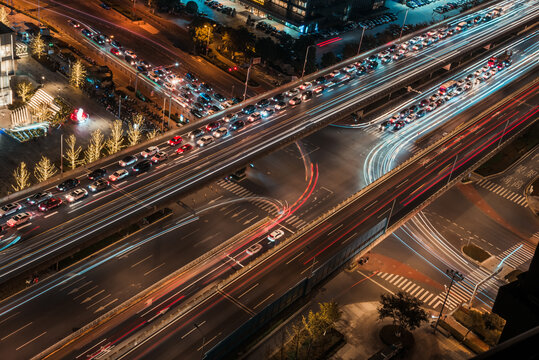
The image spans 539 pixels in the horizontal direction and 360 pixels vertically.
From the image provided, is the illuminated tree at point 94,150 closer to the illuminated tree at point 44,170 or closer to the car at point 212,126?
the illuminated tree at point 44,170

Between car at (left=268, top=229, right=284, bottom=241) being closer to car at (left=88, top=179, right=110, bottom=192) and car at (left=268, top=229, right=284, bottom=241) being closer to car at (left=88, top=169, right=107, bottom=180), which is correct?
car at (left=88, top=179, right=110, bottom=192)

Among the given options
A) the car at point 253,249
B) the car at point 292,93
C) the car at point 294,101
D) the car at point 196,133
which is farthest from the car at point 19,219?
the car at point 292,93

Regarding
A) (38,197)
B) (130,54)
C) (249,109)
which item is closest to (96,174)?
(38,197)

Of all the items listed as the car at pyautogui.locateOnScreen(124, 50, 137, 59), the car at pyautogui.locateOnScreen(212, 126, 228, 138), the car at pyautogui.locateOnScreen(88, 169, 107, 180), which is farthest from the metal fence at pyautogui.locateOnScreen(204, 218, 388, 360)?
the car at pyautogui.locateOnScreen(124, 50, 137, 59)

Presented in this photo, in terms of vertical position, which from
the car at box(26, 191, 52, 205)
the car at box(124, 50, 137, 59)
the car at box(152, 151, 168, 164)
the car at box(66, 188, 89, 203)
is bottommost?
the car at box(124, 50, 137, 59)

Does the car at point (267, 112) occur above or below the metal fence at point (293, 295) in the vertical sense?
below

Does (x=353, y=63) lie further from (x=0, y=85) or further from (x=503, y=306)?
(x=503, y=306)

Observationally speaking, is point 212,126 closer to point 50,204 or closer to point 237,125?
point 237,125
